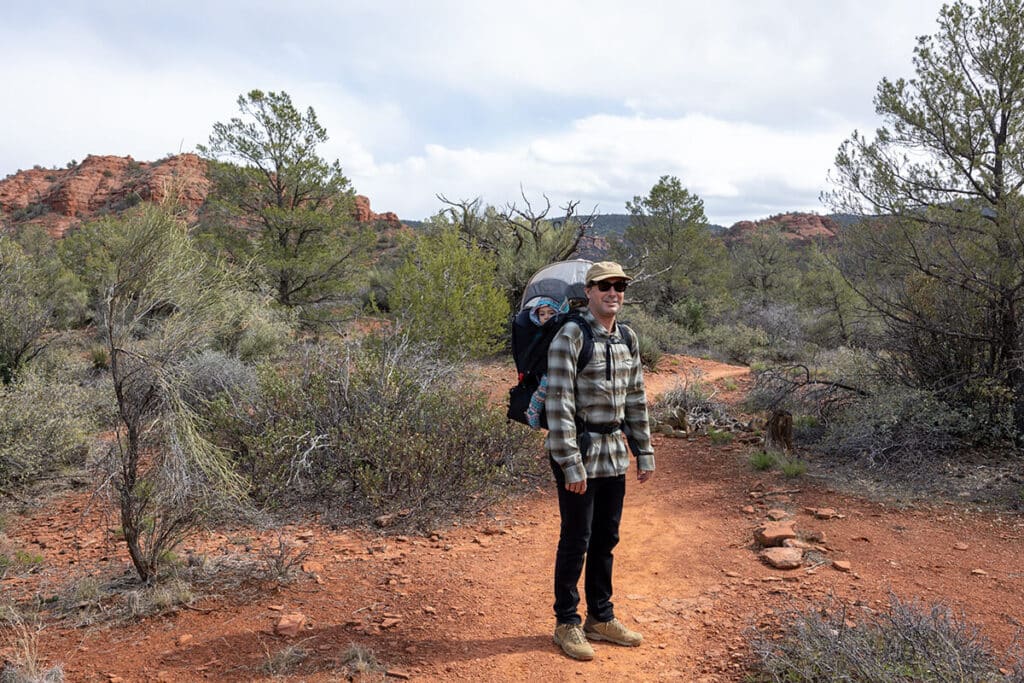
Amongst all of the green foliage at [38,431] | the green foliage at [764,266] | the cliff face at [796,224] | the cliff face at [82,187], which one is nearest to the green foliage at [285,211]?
the green foliage at [38,431]

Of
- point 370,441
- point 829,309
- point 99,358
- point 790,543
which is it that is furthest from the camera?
Result: point 829,309

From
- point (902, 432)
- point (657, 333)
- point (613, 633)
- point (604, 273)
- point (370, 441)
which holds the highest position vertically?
point (604, 273)

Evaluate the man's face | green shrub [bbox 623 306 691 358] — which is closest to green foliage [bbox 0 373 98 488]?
the man's face

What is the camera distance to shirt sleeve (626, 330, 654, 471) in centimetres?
312

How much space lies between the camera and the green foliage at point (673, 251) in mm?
21766

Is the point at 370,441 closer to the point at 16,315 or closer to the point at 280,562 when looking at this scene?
the point at 280,562

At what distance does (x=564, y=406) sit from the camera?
281cm

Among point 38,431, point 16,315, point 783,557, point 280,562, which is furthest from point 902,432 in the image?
point 16,315

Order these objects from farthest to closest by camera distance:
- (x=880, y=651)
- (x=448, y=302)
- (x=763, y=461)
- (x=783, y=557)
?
(x=448, y=302) < (x=763, y=461) < (x=783, y=557) < (x=880, y=651)

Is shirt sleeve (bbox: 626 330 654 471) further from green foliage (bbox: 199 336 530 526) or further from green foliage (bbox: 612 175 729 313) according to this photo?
green foliage (bbox: 612 175 729 313)

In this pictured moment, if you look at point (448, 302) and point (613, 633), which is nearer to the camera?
point (613, 633)

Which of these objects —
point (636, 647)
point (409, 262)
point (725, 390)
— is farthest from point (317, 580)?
point (725, 390)

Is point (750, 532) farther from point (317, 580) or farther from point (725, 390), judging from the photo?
point (725, 390)

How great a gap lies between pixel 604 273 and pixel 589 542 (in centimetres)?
138
